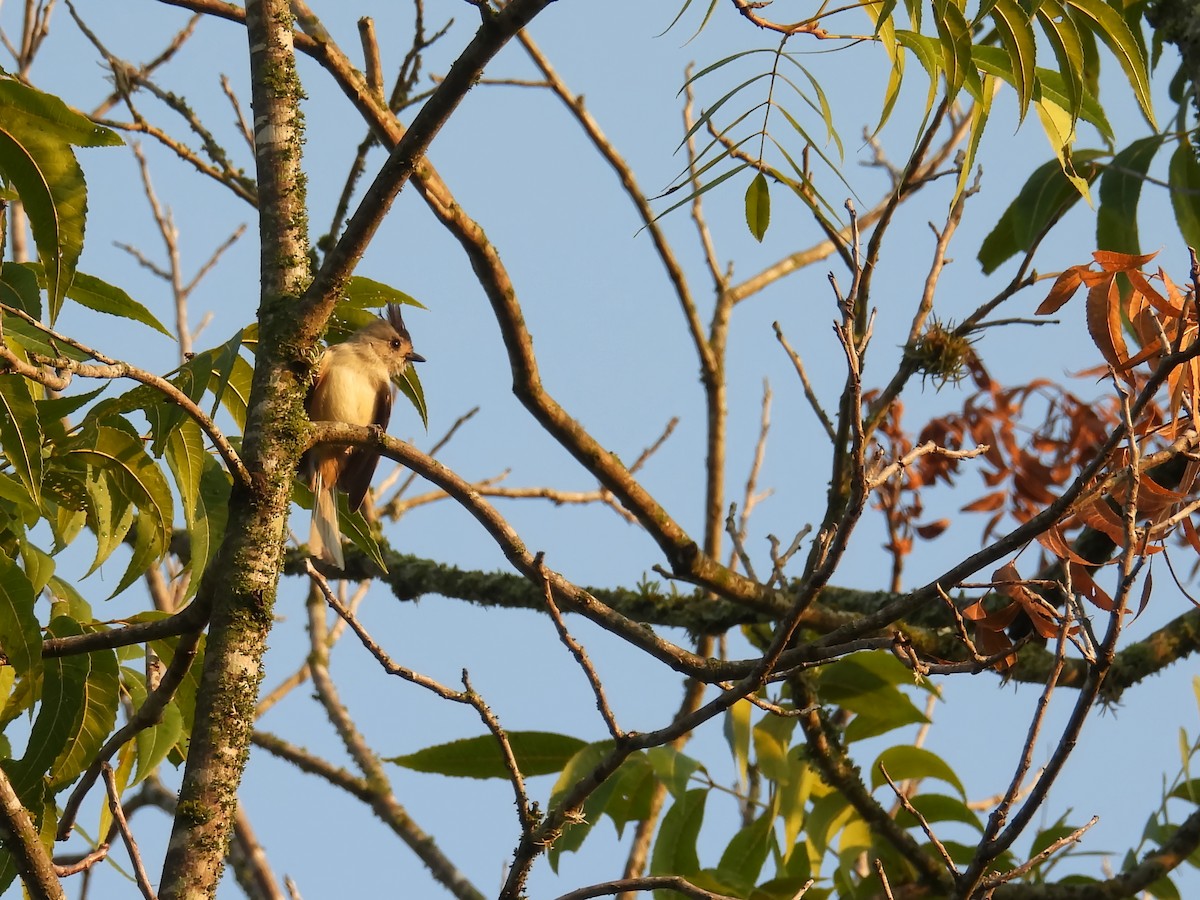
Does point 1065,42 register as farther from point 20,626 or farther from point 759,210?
point 20,626

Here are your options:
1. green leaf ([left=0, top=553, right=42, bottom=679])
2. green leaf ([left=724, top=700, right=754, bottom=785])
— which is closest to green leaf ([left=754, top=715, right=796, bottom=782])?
green leaf ([left=724, top=700, right=754, bottom=785])

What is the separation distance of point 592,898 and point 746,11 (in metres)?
1.40

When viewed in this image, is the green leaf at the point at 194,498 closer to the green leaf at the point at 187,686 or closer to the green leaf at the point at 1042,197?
the green leaf at the point at 187,686

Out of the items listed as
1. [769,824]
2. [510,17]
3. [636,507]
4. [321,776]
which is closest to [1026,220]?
[636,507]

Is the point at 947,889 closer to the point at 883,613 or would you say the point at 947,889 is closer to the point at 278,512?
the point at 883,613

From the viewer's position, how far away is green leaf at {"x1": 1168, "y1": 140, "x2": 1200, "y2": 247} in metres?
3.80

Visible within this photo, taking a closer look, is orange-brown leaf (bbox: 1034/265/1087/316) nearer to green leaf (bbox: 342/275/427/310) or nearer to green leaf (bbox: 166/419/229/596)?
green leaf (bbox: 342/275/427/310)

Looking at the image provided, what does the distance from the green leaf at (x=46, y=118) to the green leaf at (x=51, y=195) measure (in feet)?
0.06

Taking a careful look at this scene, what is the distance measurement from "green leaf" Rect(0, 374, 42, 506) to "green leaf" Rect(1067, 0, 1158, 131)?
1978mm

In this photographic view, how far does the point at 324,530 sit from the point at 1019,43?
11.1 ft

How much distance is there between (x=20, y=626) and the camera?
222cm

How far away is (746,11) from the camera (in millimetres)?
2037

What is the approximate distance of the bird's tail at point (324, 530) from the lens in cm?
420

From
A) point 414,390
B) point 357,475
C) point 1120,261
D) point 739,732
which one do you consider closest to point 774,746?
point 739,732
